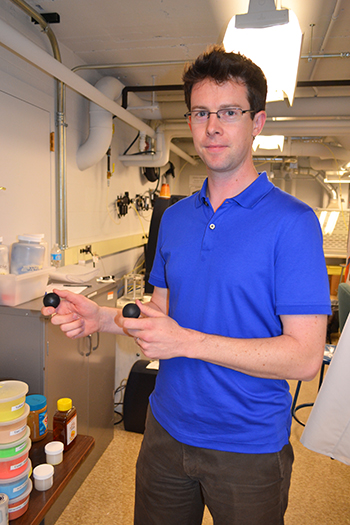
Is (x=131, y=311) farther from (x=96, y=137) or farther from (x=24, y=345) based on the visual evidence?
(x=96, y=137)

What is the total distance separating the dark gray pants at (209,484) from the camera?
3.14 ft

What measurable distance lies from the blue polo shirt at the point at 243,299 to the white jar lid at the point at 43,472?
43 centimetres

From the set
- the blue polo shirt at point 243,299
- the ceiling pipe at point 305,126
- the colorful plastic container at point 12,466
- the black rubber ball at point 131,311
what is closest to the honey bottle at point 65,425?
the colorful plastic container at point 12,466

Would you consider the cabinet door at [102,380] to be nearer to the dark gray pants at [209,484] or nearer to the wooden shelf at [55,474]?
the wooden shelf at [55,474]

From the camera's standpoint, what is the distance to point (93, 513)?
1945mm

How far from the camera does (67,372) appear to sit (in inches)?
75.7

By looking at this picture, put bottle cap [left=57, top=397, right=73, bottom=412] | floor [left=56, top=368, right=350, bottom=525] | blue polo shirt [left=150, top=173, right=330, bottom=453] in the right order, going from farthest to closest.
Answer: floor [left=56, top=368, right=350, bottom=525], bottle cap [left=57, top=397, right=73, bottom=412], blue polo shirt [left=150, top=173, right=330, bottom=453]

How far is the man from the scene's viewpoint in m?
0.88

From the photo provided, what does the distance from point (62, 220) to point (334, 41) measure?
2283mm

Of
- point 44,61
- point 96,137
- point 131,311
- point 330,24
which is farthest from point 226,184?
point 96,137

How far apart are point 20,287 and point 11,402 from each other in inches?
29.1

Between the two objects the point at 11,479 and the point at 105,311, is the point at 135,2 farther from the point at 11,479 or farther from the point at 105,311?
the point at 11,479

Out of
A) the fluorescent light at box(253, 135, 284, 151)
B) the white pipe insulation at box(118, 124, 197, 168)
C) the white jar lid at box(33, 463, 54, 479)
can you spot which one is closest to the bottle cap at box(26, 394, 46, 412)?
the white jar lid at box(33, 463, 54, 479)

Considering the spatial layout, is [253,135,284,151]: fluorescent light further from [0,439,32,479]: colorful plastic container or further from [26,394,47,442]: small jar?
[0,439,32,479]: colorful plastic container
